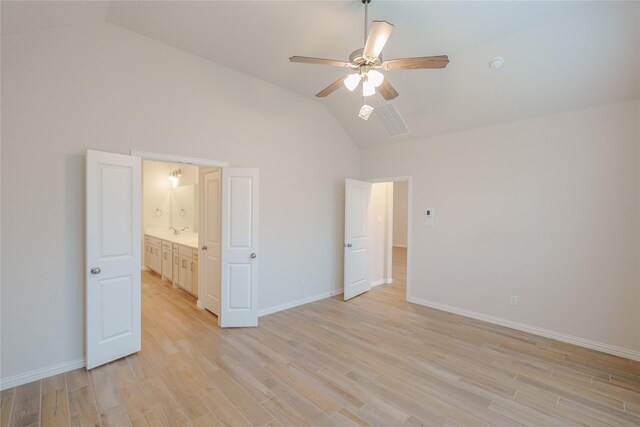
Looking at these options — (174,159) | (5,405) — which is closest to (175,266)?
(174,159)

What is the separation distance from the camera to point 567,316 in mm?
3414

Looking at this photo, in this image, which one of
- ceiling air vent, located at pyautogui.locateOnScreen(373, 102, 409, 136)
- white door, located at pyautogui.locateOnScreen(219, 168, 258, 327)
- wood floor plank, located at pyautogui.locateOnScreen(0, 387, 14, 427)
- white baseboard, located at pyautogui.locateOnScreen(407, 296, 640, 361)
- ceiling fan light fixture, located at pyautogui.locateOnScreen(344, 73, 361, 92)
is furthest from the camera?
ceiling air vent, located at pyautogui.locateOnScreen(373, 102, 409, 136)

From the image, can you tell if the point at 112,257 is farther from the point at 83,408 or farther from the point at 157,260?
the point at 157,260

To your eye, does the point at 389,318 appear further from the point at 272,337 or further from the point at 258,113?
the point at 258,113

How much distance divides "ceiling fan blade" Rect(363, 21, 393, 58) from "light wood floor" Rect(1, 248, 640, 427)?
2.75m

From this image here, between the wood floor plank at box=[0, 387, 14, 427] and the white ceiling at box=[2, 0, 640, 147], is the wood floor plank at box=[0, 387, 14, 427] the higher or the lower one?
the lower one

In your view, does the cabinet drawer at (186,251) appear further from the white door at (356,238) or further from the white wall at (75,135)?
the white door at (356,238)

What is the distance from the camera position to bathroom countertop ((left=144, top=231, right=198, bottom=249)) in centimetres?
510

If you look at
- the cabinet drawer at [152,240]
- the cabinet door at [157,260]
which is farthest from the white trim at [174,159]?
the cabinet door at [157,260]

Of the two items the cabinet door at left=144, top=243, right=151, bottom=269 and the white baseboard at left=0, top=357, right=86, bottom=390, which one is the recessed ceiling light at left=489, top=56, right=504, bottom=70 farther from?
the cabinet door at left=144, top=243, right=151, bottom=269

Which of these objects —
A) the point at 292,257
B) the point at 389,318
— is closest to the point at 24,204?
the point at 292,257

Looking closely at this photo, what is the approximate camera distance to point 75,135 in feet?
8.84

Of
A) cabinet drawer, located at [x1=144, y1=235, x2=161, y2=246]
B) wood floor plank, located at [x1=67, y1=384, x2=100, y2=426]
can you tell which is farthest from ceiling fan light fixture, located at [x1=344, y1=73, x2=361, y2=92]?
cabinet drawer, located at [x1=144, y1=235, x2=161, y2=246]

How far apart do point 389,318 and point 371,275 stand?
62.1 inches
